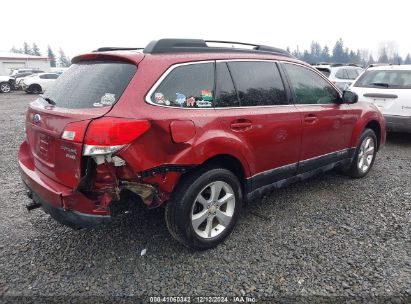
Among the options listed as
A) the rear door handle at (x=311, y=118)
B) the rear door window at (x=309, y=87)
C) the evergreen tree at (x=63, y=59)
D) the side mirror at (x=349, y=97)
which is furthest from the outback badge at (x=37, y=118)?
the evergreen tree at (x=63, y=59)

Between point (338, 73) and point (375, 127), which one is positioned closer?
point (375, 127)

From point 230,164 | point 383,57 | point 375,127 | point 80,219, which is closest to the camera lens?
point 80,219

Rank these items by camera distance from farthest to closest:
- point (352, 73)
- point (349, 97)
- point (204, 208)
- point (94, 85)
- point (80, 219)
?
point (352, 73)
point (349, 97)
point (204, 208)
point (94, 85)
point (80, 219)

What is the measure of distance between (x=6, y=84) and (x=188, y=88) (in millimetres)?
24717

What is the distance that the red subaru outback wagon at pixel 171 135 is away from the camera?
94.7 inches

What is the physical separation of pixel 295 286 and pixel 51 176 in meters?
2.12

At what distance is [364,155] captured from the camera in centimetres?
493

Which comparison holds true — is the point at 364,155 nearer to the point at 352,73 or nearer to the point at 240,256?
the point at 240,256

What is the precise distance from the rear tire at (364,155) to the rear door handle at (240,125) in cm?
239

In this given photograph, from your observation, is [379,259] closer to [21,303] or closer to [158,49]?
[158,49]

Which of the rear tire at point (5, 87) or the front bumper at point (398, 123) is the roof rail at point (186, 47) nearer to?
the front bumper at point (398, 123)

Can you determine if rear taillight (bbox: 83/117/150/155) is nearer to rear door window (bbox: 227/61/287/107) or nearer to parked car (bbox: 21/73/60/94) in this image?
rear door window (bbox: 227/61/287/107)

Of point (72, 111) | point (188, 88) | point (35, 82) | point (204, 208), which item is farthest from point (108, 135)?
point (35, 82)

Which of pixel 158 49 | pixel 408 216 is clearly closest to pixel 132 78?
pixel 158 49
